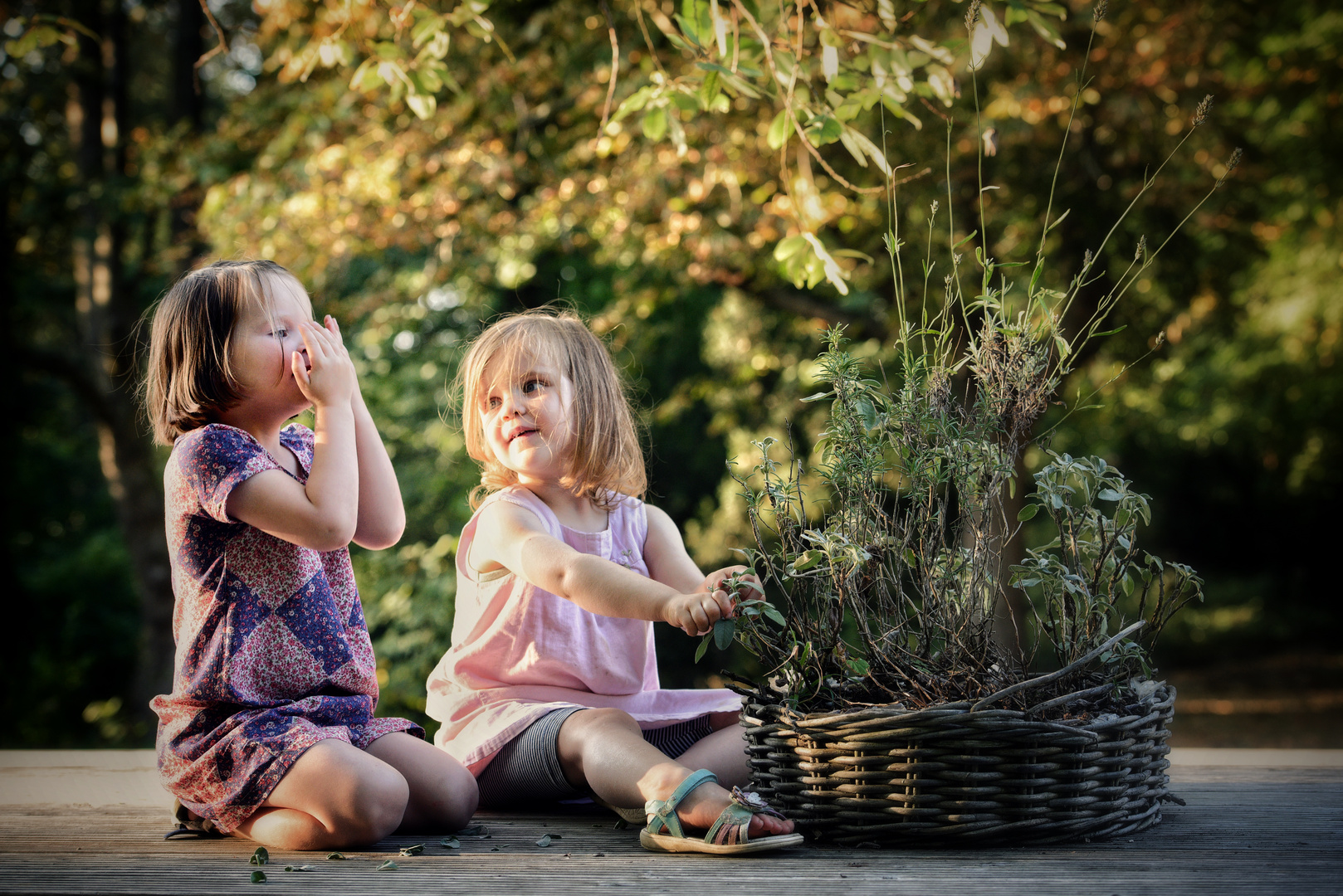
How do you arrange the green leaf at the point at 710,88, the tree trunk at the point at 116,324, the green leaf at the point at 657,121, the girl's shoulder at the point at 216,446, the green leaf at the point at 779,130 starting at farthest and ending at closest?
the tree trunk at the point at 116,324, the green leaf at the point at 657,121, the green leaf at the point at 779,130, the green leaf at the point at 710,88, the girl's shoulder at the point at 216,446

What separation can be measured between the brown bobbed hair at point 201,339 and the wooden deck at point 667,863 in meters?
0.77

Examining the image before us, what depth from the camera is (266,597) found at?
6.17 feet

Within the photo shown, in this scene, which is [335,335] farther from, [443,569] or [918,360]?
[443,569]

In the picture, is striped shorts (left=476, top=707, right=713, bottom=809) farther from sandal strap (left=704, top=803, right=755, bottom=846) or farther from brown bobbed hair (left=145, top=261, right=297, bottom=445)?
brown bobbed hair (left=145, top=261, right=297, bottom=445)

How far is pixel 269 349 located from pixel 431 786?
2.73ft

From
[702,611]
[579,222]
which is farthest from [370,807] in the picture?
[579,222]

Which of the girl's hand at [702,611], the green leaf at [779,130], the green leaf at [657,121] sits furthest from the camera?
the green leaf at [657,121]

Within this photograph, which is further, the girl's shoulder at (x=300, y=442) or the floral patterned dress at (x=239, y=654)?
the girl's shoulder at (x=300, y=442)

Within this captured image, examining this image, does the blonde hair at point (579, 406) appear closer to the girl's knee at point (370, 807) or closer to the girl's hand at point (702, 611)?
the girl's hand at point (702, 611)

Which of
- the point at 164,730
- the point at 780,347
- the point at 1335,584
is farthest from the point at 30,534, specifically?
the point at 1335,584

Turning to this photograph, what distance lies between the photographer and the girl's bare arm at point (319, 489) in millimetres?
1785

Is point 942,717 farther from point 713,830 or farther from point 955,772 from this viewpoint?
point 713,830

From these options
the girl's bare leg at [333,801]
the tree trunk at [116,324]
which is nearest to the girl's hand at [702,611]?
the girl's bare leg at [333,801]

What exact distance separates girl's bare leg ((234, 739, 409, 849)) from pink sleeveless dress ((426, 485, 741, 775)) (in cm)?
37
